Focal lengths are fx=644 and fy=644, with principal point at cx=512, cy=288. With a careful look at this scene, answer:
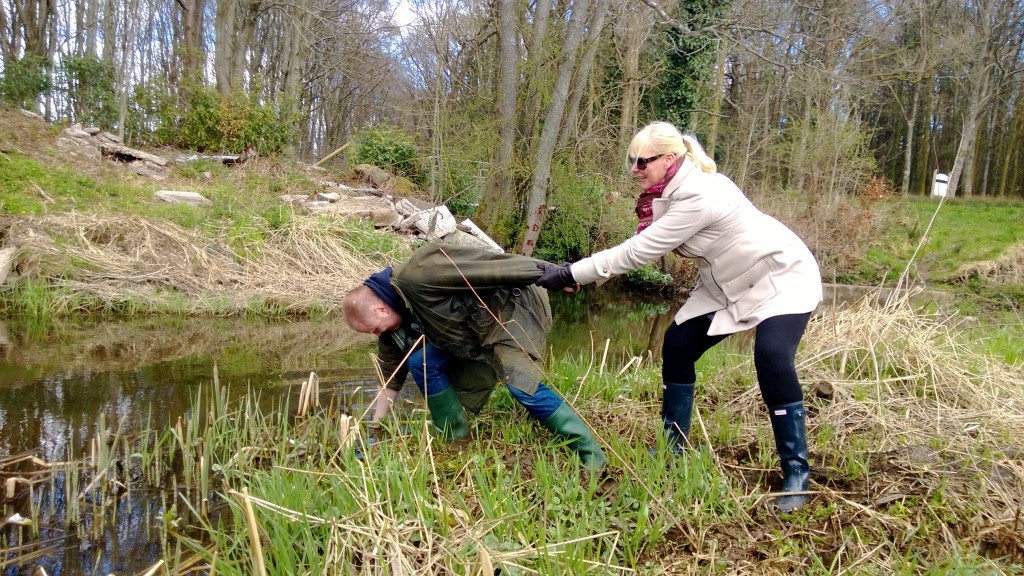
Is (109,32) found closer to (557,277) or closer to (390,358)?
(390,358)

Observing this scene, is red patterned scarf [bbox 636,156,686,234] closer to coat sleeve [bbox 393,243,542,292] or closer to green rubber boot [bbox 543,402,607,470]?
coat sleeve [bbox 393,243,542,292]

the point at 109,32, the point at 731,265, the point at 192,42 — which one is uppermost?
the point at 192,42

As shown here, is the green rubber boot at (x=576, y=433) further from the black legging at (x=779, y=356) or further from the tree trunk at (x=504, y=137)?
the tree trunk at (x=504, y=137)

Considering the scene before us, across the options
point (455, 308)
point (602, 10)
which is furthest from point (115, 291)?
point (602, 10)

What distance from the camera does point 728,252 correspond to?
2.85 metres

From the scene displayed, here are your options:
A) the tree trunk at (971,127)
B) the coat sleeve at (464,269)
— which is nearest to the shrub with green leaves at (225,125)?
the coat sleeve at (464,269)

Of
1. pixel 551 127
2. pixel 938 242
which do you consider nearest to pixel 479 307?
pixel 551 127

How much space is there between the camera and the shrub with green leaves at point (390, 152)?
16.1 meters

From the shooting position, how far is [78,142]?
13.4 metres

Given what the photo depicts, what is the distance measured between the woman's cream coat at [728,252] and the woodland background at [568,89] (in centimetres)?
426

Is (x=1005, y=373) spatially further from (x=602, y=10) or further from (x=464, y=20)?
(x=464, y=20)

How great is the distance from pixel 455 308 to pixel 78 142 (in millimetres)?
13690

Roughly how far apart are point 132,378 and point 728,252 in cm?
497

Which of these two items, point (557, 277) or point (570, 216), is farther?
point (570, 216)
